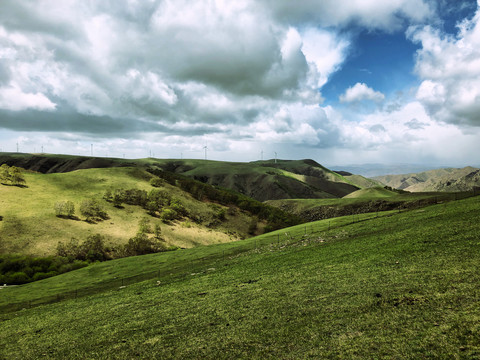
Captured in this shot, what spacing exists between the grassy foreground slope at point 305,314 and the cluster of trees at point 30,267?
95.9ft

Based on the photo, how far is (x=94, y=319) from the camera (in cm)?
1939

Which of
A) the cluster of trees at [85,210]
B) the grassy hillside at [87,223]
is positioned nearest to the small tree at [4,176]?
the grassy hillside at [87,223]

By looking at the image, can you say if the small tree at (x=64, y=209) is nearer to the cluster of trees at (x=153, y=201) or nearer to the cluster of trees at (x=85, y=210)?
the cluster of trees at (x=85, y=210)

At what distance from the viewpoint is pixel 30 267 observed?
5175 cm

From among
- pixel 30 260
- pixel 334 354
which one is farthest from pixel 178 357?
pixel 30 260

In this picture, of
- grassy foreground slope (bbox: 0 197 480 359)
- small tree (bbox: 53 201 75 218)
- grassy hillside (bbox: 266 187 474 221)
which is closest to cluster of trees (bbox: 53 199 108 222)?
small tree (bbox: 53 201 75 218)

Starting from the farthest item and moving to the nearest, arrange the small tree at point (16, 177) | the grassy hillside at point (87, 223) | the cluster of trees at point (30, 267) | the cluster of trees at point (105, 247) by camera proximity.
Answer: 1. the small tree at point (16, 177)
2. the grassy hillside at point (87, 223)
3. the cluster of trees at point (105, 247)
4. the cluster of trees at point (30, 267)

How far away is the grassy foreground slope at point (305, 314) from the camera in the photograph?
9688mm

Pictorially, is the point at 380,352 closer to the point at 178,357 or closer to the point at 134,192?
the point at 178,357

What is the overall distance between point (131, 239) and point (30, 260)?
70.4 feet

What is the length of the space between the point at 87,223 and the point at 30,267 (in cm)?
2464

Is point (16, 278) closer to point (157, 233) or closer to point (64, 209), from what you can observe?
point (64, 209)

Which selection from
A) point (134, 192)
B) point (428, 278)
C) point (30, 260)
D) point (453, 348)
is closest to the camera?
point (453, 348)

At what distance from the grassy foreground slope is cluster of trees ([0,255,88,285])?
29.2m
